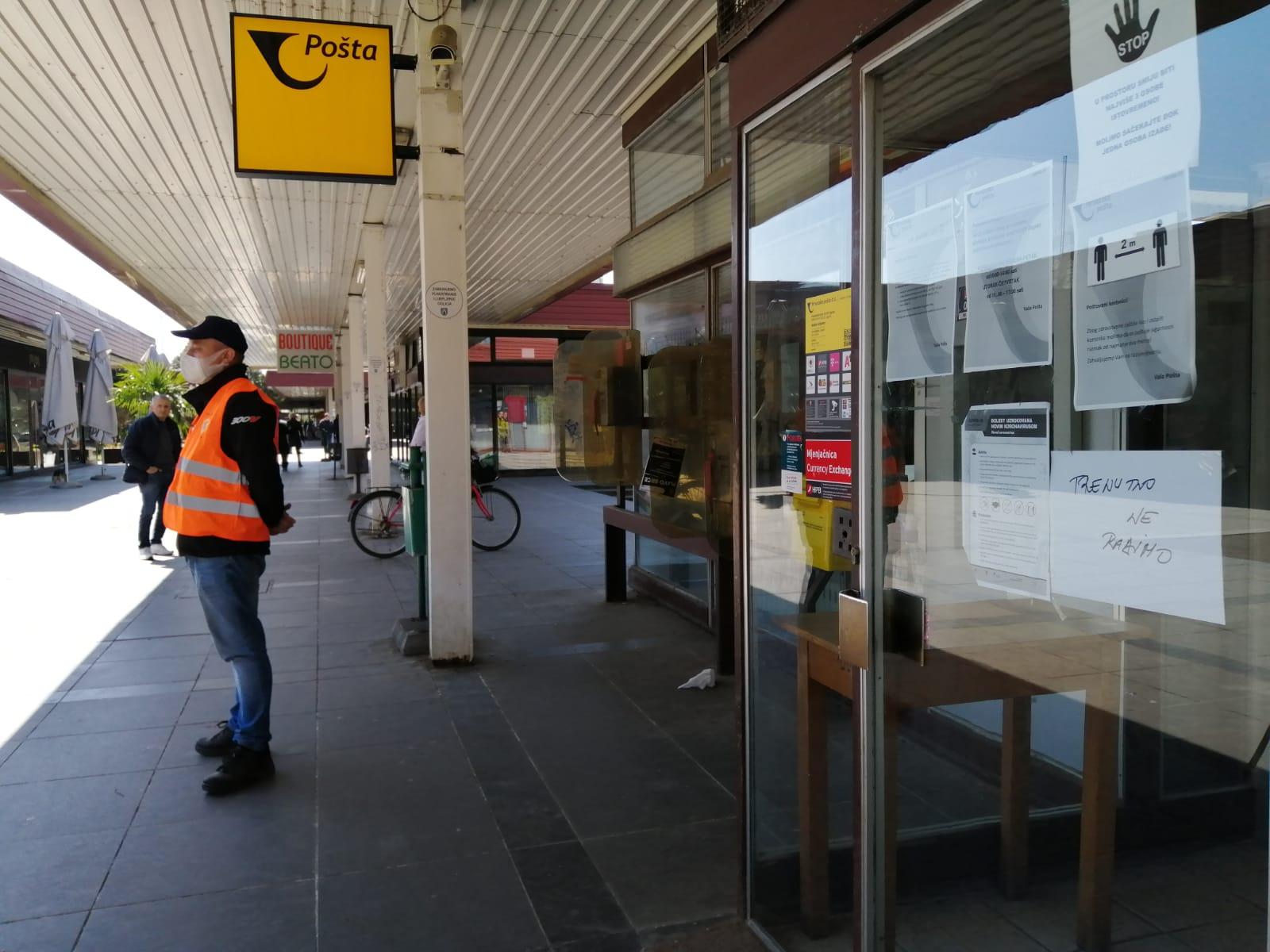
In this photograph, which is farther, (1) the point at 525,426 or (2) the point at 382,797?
(1) the point at 525,426

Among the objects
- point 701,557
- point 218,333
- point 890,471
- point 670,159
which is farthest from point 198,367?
point 670,159

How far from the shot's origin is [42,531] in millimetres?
12141

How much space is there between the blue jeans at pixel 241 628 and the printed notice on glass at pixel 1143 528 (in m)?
3.20

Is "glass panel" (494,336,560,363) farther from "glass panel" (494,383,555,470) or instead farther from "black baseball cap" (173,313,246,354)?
"black baseball cap" (173,313,246,354)

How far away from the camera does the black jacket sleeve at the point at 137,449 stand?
952 cm

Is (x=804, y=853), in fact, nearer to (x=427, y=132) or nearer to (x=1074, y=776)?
(x=1074, y=776)

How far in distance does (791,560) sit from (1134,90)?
5.25 ft

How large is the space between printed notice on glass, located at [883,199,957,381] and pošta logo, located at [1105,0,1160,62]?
57 cm

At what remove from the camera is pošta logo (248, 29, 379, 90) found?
5516mm

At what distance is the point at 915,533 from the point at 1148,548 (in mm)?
693

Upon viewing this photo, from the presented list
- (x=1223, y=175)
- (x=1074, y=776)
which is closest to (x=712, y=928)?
(x=1074, y=776)

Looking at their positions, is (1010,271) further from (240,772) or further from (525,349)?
(525,349)

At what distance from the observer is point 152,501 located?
10.0 meters

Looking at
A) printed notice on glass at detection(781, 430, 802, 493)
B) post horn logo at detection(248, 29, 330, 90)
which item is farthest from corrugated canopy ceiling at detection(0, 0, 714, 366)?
printed notice on glass at detection(781, 430, 802, 493)
